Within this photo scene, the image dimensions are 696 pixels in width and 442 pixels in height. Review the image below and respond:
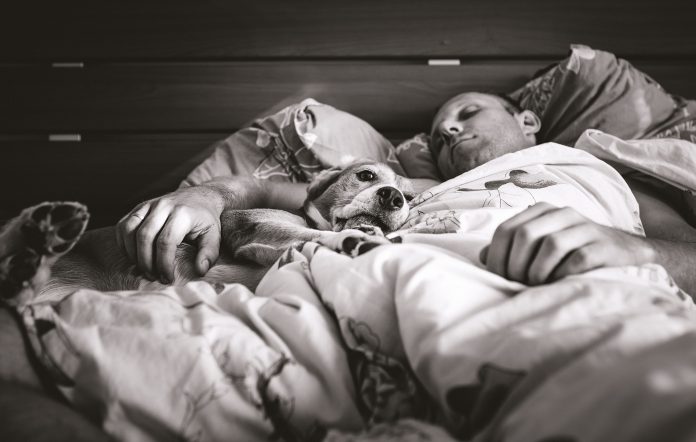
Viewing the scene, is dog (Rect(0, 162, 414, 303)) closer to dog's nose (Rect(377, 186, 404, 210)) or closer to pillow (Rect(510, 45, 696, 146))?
dog's nose (Rect(377, 186, 404, 210))

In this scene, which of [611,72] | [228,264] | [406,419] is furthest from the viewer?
[611,72]

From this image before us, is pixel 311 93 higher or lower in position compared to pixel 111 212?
higher

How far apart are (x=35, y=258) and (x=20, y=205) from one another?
54.6 inches

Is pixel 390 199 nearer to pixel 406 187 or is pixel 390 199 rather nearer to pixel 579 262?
pixel 406 187

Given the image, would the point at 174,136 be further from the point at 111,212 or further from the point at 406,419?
the point at 406,419

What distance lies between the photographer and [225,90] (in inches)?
69.7

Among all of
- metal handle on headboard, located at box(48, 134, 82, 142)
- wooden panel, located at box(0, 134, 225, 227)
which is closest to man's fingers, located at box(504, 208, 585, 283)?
wooden panel, located at box(0, 134, 225, 227)

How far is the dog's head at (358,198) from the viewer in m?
1.22

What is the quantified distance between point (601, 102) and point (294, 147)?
3.51 ft

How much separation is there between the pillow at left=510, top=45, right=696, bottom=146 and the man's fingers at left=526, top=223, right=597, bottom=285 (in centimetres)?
105

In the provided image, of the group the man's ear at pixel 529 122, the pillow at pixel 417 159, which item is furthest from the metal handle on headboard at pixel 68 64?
the man's ear at pixel 529 122

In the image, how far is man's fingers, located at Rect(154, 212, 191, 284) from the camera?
3.03 feet

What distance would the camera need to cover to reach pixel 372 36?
1779mm

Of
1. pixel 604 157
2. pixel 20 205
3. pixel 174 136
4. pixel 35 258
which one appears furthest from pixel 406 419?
pixel 20 205
